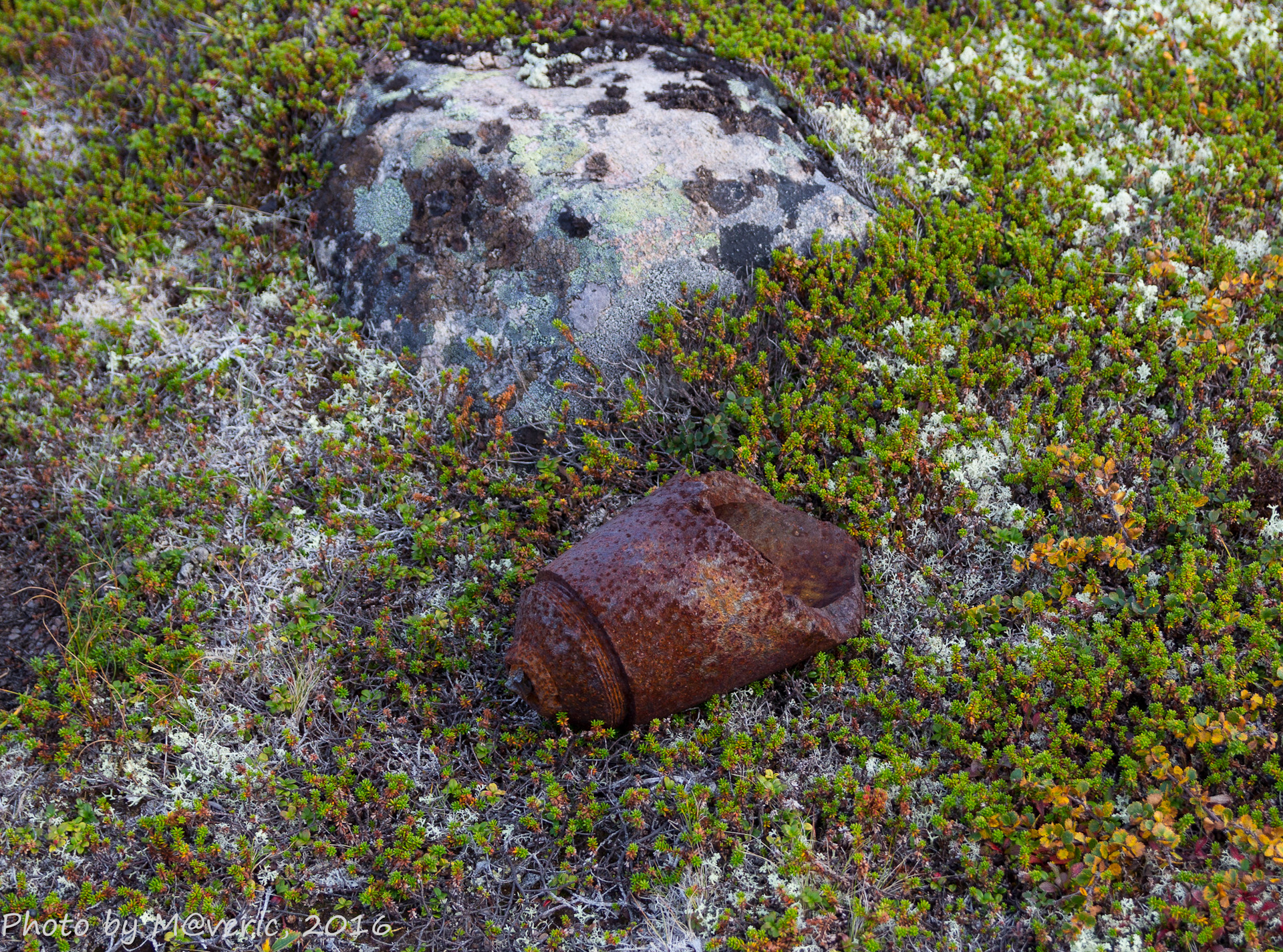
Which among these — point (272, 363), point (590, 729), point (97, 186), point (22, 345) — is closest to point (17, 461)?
point (22, 345)

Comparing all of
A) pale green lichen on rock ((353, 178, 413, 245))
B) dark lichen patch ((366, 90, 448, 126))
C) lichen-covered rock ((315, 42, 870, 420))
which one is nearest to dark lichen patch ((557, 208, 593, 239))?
lichen-covered rock ((315, 42, 870, 420))

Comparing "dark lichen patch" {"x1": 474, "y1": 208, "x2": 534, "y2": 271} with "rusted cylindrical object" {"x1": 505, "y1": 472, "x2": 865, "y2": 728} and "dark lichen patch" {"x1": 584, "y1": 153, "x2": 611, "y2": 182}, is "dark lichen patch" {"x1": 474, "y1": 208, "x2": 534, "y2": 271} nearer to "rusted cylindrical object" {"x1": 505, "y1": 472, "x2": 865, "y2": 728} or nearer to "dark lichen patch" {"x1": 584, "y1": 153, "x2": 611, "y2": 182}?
"dark lichen patch" {"x1": 584, "y1": 153, "x2": 611, "y2": 182}

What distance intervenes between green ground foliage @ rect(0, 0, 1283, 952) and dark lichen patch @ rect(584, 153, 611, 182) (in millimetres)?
906

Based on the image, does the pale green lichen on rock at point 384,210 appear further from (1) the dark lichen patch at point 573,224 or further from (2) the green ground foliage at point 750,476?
(1) the dark lichen patch at point 573,224

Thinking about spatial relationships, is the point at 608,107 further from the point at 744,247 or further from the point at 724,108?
the point at 744,247

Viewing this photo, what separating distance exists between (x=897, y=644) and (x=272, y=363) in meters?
3.60

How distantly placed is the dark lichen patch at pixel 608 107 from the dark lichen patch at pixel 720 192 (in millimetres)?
703

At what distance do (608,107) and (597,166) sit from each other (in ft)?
1.77

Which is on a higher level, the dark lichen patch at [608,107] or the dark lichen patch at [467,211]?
the dark lichen patch at [608,107]

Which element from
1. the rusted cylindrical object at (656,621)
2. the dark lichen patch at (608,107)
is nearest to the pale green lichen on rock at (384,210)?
the dark lichen patch at (608,107)

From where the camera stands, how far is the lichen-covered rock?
4.56 meters

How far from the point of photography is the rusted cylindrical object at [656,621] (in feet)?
10.0

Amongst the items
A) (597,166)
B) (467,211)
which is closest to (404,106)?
(467,211)

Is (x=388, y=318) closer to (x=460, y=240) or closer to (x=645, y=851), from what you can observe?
(x=460, y=240)
